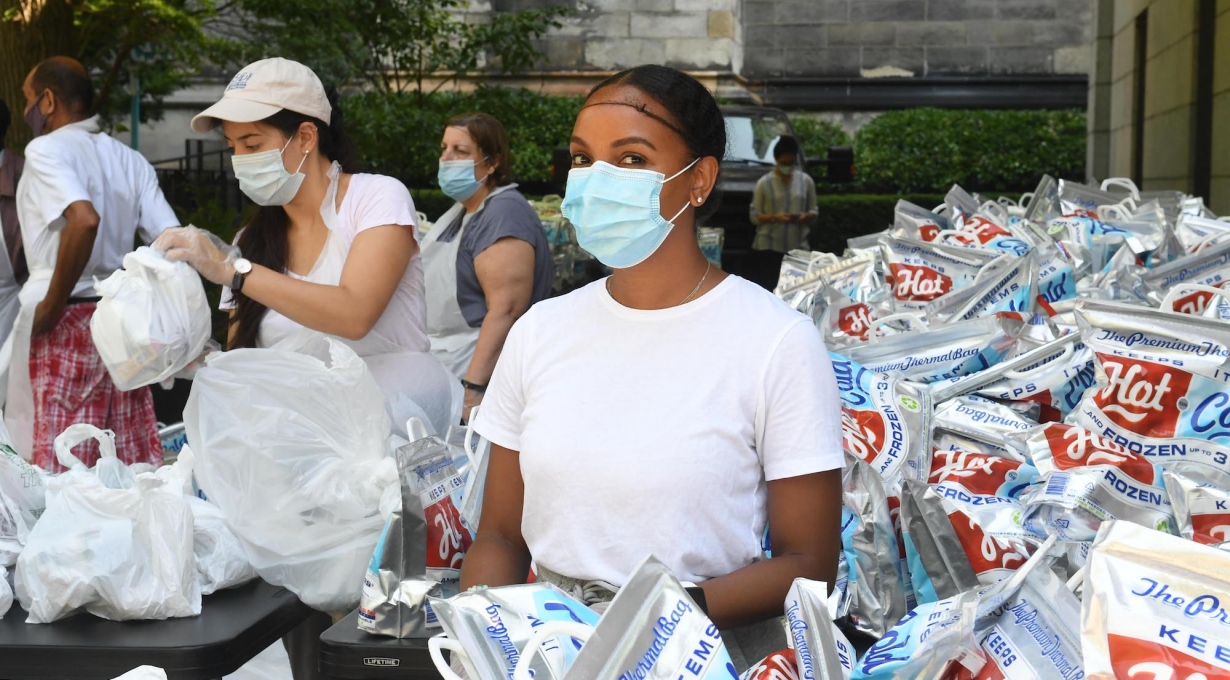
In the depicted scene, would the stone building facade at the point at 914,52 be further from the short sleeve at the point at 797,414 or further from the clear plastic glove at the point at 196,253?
the short sleeve at the point at 797,414

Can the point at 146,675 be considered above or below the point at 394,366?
below

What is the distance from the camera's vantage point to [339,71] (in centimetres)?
1255

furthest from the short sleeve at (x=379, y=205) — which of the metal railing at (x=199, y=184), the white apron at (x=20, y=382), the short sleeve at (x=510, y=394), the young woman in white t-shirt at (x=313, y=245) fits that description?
the metal railing at (x=199, y=184)

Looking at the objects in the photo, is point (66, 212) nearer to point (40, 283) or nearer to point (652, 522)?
point (40, 283)

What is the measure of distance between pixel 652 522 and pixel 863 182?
19227 mm

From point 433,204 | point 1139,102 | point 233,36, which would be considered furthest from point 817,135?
point 1139,102

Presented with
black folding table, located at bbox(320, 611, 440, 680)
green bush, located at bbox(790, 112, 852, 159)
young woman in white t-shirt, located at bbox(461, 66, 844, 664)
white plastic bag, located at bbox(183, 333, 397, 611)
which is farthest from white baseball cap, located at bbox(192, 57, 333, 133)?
green bush, located at bbox(790, 112, 852, 159)

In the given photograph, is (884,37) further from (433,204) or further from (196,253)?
(196,253)

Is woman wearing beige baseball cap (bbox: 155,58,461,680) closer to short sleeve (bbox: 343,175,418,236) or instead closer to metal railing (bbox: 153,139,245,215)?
short sleeve (bbox: 343,175,418,236)

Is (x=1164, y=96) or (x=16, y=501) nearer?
(x=16, y=501)

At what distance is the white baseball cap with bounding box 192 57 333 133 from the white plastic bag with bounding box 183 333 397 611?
0.72m

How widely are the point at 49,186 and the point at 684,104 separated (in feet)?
11.0

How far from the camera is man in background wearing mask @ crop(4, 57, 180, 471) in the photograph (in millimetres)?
4668

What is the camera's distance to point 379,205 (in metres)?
3.40
